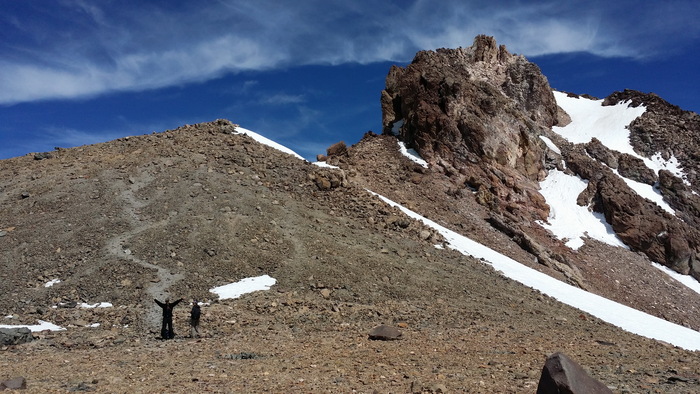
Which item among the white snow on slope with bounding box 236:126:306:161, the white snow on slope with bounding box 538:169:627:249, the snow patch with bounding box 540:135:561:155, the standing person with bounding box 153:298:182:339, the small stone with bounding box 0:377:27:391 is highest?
the snow patch with bounding box 540:135:561:155

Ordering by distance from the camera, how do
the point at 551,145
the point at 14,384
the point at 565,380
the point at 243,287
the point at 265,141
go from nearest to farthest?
1. the point at 565,380
2. the point at 14,384
3. the point at 243,287
4. the point at 265,141
5. the point at 551,145

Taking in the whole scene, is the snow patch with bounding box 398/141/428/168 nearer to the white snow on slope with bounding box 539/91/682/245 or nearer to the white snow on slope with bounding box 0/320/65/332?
the white snow on slope with bounding box 539/91/682/245

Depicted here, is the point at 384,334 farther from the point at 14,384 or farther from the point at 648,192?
the point at 648,192

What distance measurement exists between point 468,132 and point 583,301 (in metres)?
22.4

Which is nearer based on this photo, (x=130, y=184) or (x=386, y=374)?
(x=386, y=374)

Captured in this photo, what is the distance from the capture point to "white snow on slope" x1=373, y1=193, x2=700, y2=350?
23.8m

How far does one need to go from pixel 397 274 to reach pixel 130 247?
39.0ft

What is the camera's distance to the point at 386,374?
10.2m

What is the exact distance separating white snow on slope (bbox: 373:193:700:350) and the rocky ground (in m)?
1.80

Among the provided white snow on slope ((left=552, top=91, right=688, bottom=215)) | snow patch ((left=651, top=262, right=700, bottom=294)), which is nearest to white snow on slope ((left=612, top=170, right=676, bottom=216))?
white snow on slope ((left=552, top=91, right=688, bottom=215))

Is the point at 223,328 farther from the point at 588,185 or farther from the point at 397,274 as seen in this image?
the point at 588,185

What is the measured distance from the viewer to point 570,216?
45.1m

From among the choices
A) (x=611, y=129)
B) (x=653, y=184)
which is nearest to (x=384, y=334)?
(x=653, y=184)

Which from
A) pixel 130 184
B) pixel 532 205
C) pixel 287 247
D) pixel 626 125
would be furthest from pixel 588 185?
pixel 130 184
